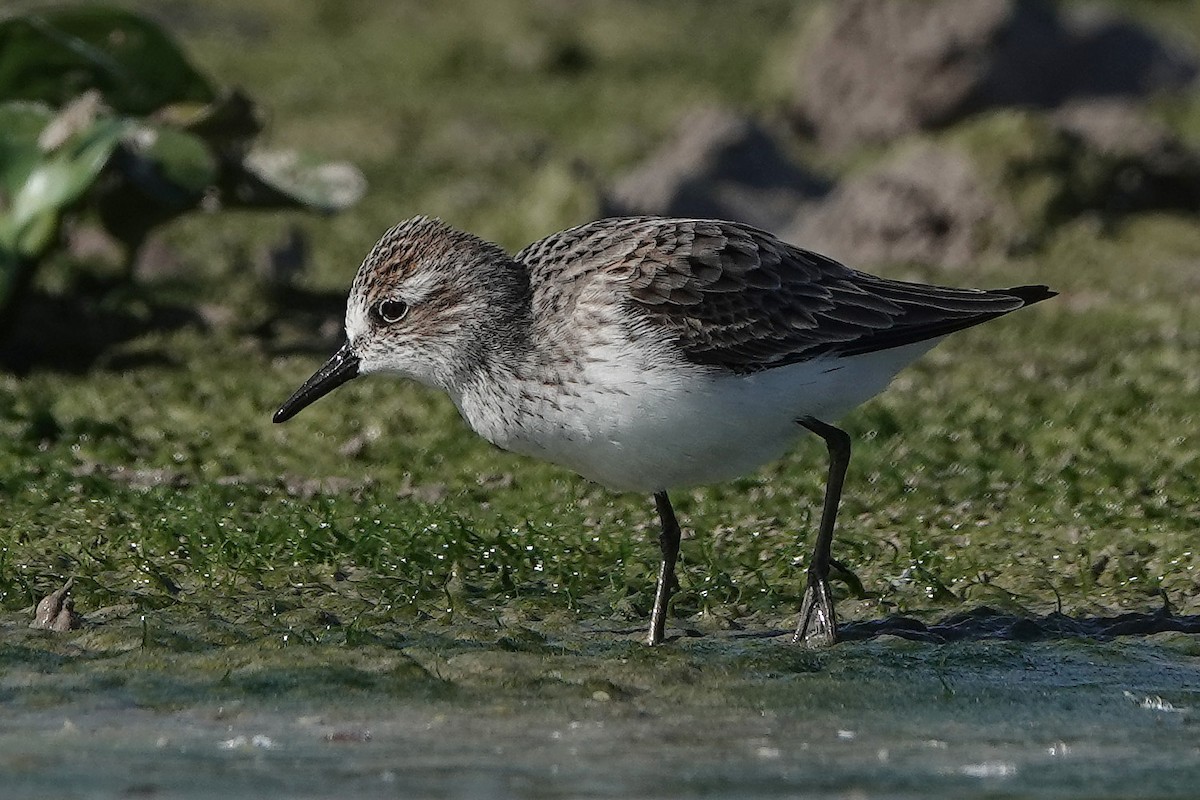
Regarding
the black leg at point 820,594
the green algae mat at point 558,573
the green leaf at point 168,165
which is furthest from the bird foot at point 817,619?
the green leaf at point 168,165

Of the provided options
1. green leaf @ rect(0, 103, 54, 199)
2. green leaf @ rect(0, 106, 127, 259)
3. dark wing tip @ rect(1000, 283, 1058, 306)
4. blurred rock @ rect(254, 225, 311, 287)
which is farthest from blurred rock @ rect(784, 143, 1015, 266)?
dark wing tip @ rect(1000, 283, 1058, 306)

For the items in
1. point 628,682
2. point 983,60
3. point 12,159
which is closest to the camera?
point 628,682

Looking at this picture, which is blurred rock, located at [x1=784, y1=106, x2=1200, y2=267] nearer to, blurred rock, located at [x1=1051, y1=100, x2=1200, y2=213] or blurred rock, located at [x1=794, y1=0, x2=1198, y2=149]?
blurred rock, located at [x1=1051, y1=100, x2=1200, y2=213]

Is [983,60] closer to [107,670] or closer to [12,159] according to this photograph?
[12,159]

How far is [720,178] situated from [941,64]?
296cm

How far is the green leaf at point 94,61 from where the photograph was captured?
1058cm

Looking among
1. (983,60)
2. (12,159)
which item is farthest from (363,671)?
(983,60)

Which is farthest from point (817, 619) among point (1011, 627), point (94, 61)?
point (94, 61)

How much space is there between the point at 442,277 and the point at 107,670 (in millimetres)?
1933

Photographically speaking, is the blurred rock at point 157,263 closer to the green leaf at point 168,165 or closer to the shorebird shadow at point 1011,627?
the green leaf at point 168,165

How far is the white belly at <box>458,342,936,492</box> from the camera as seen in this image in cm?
652

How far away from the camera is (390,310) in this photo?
7.27 metres

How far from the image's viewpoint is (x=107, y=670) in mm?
6367

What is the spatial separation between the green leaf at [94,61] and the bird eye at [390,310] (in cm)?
411
